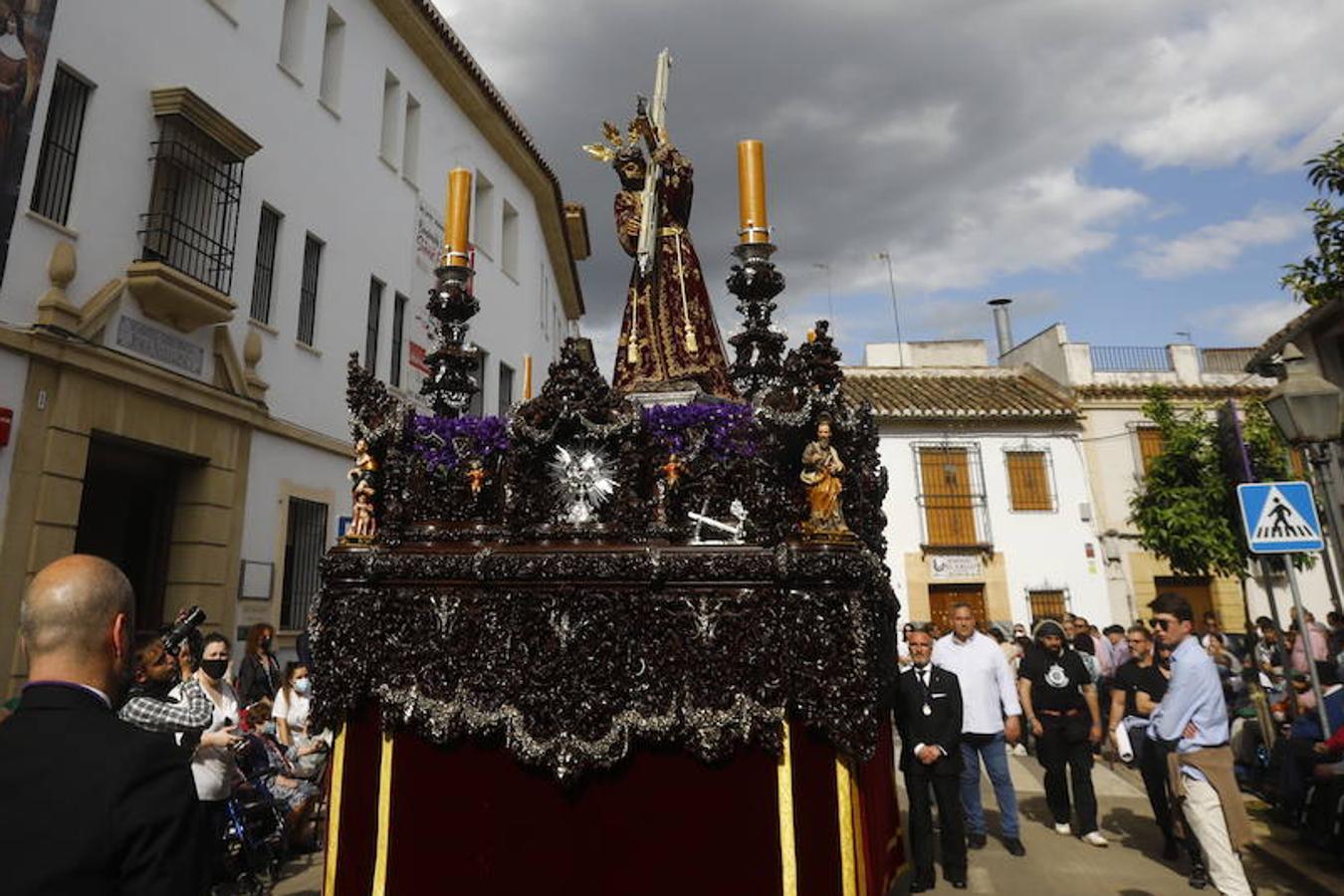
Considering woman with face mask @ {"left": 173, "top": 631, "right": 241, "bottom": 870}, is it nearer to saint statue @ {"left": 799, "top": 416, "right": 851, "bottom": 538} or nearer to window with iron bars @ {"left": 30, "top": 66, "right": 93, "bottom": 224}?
saint statue @ {"left": 799, "top": 416, "right": 851, "bottom": 538}

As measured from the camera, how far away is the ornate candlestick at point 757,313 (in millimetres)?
4539

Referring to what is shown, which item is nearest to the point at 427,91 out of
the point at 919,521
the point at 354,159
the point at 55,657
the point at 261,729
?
the point at 354,159

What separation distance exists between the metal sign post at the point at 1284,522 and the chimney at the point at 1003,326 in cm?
2265

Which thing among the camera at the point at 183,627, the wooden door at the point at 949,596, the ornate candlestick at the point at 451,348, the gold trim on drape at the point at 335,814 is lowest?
the gold trim on drape at the point at 335,814

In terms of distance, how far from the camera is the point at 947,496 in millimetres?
20766

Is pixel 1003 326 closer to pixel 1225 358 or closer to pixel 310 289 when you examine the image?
pixel 1225 358

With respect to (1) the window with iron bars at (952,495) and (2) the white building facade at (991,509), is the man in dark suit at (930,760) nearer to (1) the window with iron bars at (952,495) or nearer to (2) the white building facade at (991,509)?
(2) the white building facade at (991,509)

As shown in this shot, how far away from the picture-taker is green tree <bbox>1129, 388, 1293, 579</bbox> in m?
16.9

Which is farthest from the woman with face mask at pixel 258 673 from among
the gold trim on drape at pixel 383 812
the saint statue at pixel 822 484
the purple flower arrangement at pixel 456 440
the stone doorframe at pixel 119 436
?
the saint statue at pixel 822 484

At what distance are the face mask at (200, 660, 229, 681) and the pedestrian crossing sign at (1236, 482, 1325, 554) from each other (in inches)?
291

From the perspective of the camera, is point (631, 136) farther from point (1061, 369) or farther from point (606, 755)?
point (1061, 369)

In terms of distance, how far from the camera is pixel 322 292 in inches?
505

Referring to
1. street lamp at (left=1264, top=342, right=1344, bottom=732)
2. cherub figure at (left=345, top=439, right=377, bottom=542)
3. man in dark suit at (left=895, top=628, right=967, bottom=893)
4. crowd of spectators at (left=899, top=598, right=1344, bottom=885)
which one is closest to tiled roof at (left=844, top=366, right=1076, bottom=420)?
crowd of spectators at (left=899, top=598, right=1344, bottom=885)

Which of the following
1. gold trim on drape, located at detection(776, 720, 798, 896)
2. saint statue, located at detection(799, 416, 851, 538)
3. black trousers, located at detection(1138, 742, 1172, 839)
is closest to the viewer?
gold trim on drape, located at detection(776, 720, 798, 896)
